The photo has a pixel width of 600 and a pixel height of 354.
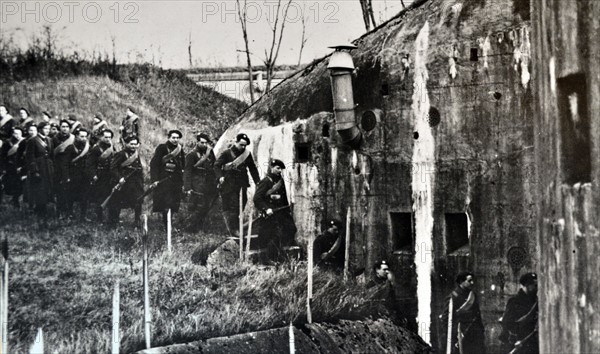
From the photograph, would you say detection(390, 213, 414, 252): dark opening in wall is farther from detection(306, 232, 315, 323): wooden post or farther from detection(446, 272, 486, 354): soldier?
detection(306, 232, 315, 323): wooden post

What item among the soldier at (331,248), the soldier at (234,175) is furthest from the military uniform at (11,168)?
the soldier at (331,248)

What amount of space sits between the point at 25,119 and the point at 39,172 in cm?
44

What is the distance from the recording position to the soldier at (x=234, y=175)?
7230 mm

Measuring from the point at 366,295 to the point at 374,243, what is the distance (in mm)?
589

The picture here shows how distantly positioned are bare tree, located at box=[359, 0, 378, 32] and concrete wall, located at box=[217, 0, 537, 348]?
172 millimetres

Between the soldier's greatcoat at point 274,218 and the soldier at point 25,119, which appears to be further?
the soldier's greatcoat at point 274,218

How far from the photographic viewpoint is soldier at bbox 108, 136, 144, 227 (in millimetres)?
6238

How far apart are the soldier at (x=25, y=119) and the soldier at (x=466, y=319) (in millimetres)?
4714

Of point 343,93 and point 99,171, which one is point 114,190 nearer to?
point 99,171

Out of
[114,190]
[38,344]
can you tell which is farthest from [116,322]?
[114,190]

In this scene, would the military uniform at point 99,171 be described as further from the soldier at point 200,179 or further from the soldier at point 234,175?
the soldier at point 234,175

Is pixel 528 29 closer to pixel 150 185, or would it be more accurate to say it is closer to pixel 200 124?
pixel 200 124

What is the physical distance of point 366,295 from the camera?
8055mm

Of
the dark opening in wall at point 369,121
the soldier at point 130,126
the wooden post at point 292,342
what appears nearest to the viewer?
the soldier at point 130,126
